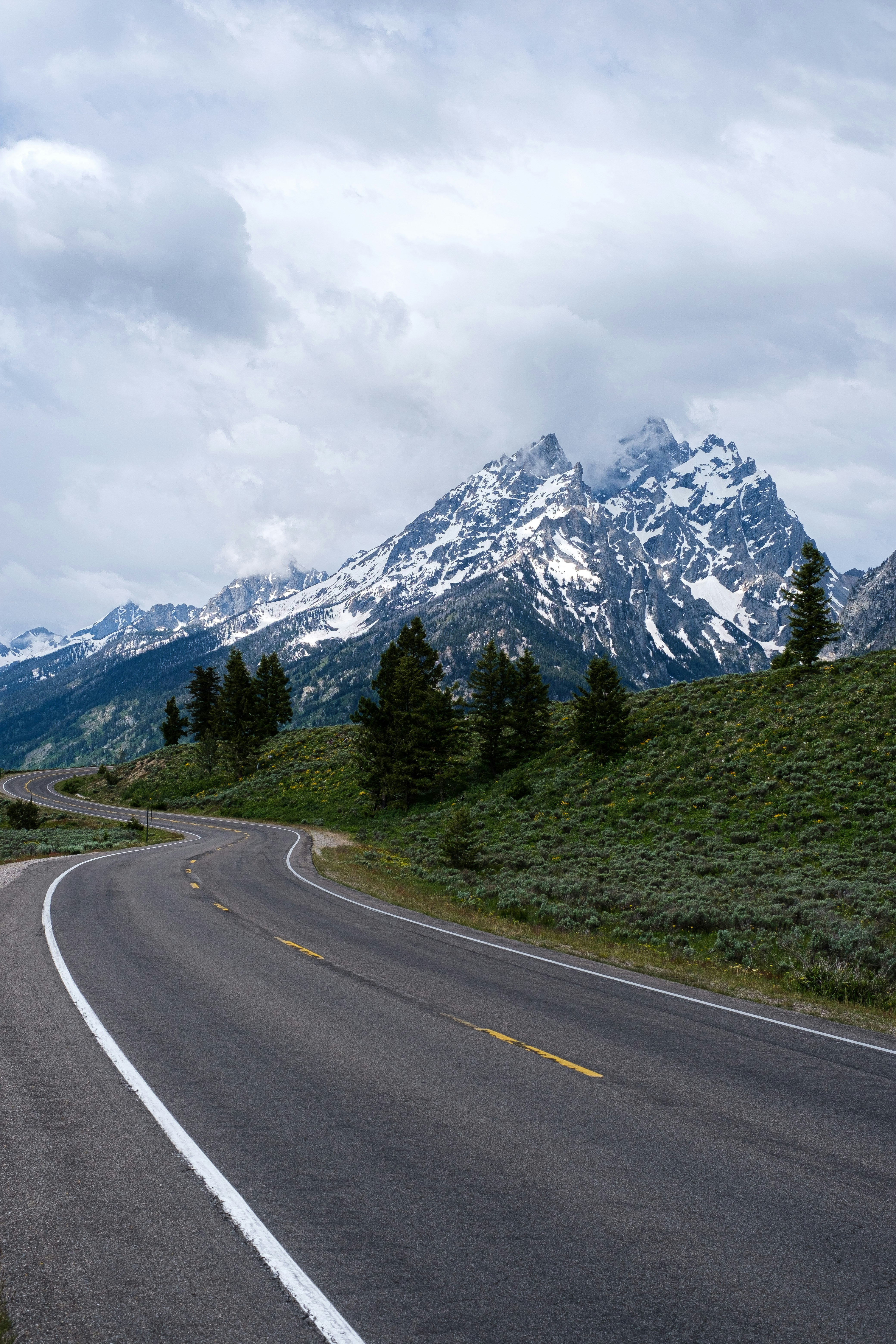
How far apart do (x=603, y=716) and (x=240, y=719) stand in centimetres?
4194

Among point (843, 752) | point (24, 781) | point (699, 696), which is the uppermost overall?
point (699, 696)

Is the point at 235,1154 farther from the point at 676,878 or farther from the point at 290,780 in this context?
the point at 290,780

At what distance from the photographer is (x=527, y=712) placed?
47594 millimetres

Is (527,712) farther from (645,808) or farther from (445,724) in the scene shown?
(645,808)

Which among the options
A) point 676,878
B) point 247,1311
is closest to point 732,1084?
point 247,1311

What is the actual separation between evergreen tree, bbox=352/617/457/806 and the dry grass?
61.4 feet

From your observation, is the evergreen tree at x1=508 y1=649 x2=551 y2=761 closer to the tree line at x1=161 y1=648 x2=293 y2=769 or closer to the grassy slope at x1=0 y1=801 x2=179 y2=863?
the grassy slope at x1=0 y1=801 x2=179 y2=863

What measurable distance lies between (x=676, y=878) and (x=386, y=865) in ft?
45.1

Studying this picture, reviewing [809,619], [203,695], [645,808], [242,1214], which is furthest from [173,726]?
[242,1214]

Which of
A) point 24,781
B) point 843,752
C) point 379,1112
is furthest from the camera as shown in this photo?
point 24,781

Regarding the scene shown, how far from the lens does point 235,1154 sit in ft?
18.2

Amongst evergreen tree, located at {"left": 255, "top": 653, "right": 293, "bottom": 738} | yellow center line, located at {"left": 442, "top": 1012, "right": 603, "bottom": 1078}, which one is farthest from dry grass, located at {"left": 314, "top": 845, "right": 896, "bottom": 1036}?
evergreen tree, located at {"left": 255, "top": 653, "right": 293, "bottom": 738}

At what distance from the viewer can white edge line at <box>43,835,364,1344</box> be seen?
362 centimetres

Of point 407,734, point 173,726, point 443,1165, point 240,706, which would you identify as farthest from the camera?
point 173,726
